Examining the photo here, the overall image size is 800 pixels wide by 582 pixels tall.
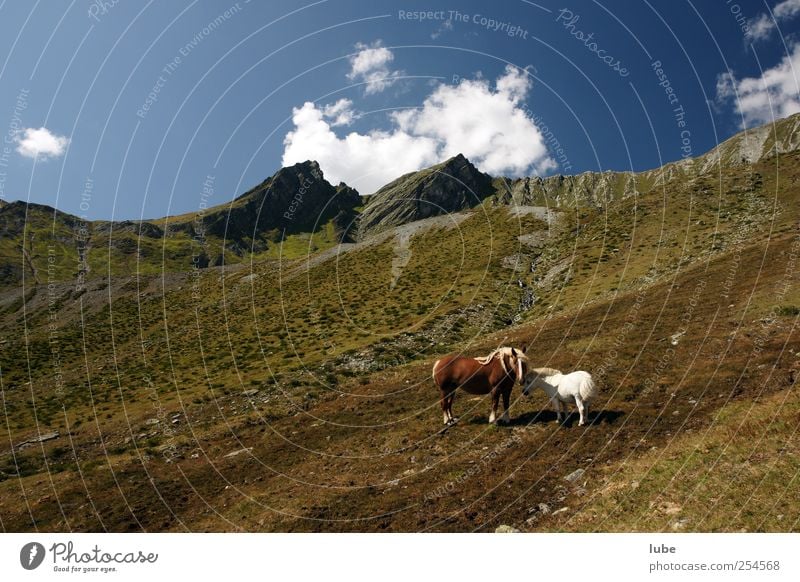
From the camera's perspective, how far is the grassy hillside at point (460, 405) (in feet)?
36.1

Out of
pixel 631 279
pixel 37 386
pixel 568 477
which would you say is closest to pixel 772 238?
pixel 631 279

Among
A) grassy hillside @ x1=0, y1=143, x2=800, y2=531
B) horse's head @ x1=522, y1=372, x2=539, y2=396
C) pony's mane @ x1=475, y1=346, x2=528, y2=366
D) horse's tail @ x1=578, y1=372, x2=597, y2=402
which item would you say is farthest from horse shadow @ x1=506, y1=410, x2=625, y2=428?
pony's mane @ x1=475, y1=346, x2=528, y2=366

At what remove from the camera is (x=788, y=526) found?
27.4 feet

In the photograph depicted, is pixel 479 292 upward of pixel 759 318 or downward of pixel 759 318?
upward

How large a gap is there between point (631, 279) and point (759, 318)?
23.8 m

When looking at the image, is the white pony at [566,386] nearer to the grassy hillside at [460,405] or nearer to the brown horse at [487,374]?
the brown horse at [487,374]

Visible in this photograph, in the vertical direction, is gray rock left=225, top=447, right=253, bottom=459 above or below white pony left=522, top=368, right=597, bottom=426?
below

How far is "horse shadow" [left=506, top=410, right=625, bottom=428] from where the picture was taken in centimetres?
1437

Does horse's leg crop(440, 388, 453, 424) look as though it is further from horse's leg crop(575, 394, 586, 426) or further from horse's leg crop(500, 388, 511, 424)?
horse's leg crop(575, 394, 586, 426)

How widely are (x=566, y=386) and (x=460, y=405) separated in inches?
253

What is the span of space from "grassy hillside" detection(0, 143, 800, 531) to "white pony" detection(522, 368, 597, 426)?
0.77 m

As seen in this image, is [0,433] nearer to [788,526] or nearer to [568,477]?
[568,477]

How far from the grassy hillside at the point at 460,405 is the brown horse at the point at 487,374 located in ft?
4.63
